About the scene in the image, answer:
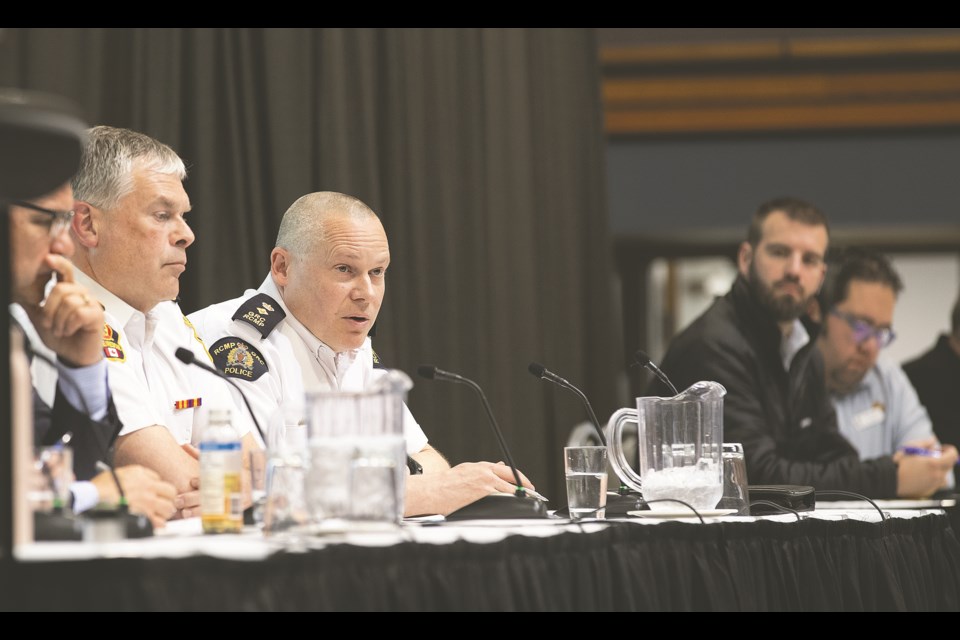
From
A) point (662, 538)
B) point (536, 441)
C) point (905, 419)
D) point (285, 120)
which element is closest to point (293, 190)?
point (285, 120)

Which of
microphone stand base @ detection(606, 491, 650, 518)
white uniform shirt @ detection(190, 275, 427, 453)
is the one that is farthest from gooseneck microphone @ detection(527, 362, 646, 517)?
white uniform shirt @ detection(190, 275, 427, 453)

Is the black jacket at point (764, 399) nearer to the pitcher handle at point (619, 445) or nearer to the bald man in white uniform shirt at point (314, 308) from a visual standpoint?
the bald man in white uniform shirt at point (314, 308)

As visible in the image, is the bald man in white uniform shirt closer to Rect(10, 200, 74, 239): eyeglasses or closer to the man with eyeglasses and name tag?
Rect(10, 200, 74, 239): eyeglasses

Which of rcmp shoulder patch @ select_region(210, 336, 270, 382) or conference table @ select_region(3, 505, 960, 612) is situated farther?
rcmp shoulder patch @ select_region(210, 336, 270, 382)

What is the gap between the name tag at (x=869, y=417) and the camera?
4660 millimetres

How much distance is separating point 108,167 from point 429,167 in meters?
2.03

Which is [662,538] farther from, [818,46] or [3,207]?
[818,46]

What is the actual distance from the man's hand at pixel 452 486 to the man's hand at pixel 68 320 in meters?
0.60

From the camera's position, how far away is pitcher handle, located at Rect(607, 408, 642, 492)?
2270mm

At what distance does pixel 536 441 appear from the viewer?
15.2 feet

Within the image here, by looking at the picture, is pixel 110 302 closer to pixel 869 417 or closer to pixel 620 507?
pixel 620 507

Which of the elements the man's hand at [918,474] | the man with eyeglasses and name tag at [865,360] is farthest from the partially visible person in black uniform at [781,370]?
the man with eyeglasses and name tag at [865,360]

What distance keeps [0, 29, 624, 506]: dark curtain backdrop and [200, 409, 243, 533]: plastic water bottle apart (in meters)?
2.48

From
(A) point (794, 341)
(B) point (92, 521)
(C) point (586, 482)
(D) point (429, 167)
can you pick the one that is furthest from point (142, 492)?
(D) point (429, 167)
